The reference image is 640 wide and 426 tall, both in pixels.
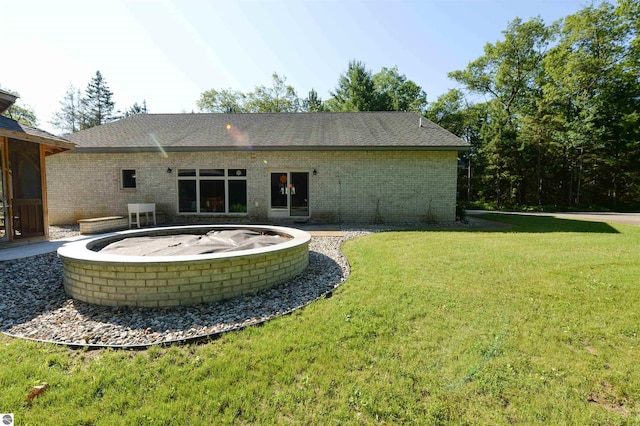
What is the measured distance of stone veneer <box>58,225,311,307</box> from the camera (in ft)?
12.8

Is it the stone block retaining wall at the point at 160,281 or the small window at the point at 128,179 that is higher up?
the small window at the point at 128,179

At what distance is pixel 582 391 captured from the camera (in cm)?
236

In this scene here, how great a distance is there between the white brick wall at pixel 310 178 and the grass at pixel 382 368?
764cm

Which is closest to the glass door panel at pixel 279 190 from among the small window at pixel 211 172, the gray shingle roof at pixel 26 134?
the small window at pixel 211 172

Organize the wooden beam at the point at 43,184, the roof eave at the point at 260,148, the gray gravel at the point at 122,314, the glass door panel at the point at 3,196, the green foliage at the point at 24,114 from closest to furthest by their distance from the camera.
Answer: the gray gravel at the point at 122,314 < the glass door panel at the point at 3,196 < the wooden beam at the point at 43,184 < the roof eave at the point at 260,148 < the green foliage at the point at 24,114

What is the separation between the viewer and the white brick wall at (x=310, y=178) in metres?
11.8

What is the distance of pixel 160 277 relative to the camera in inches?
153

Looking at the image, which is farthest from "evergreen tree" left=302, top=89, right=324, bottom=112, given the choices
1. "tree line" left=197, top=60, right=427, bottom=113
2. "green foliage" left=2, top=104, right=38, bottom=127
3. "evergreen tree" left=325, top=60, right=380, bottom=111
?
"green foliage" left=2, top=104, right=38, bottom=127

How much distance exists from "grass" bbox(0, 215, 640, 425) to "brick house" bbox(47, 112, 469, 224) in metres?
7.68

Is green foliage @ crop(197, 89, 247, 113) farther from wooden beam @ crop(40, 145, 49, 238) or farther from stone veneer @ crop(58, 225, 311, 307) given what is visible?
stone veneer @ crop(58, 225, 311, 307)

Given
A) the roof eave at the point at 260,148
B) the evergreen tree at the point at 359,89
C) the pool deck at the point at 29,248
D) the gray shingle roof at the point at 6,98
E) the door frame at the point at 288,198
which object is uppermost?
the evergreen tree at the point at 359,89

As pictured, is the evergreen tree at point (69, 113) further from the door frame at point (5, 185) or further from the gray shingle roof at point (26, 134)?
the door frame at point (5, 185)

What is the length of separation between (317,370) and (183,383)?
1.15 meters

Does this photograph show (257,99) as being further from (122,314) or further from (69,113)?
(122,314)
